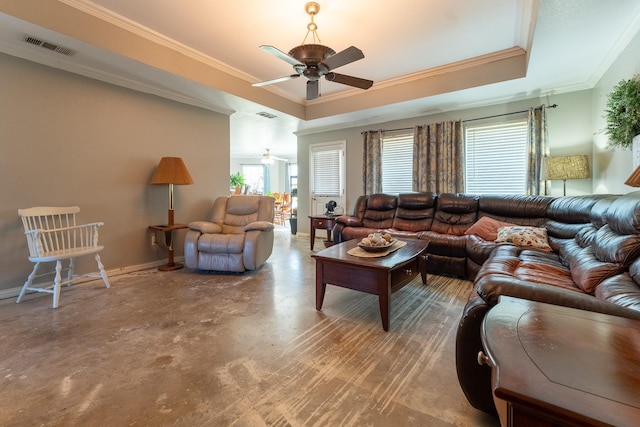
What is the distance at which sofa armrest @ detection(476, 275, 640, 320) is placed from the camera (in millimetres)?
992

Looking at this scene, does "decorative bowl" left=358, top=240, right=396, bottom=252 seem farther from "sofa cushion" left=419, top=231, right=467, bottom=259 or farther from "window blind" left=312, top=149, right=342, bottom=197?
"window blind" left=312, top=149, right=342, bottom=197

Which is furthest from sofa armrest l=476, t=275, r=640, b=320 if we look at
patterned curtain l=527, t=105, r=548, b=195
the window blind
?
the window blind

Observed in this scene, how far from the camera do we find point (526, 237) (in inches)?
123

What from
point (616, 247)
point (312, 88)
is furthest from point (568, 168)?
point (312, 88)

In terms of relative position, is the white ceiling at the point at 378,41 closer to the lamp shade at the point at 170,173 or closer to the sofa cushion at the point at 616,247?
the lamp shade at the point at 170,173

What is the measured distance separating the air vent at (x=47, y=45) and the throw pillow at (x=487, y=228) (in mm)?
4829

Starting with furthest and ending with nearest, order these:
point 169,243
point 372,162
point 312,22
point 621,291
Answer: point 372,162 < point 169,243 < point 312,22 < point 621,291

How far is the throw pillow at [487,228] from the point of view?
11.4ft

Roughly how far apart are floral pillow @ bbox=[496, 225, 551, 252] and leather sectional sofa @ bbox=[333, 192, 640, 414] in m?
0.01

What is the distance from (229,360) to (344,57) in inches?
97.1

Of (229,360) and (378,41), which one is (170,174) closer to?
(229,360)

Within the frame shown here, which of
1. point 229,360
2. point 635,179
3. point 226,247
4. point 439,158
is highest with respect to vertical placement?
point 439,158

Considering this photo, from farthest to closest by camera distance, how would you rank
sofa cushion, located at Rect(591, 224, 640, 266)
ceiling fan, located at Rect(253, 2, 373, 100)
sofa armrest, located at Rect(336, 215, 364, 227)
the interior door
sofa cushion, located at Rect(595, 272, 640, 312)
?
the interior door
sofa armrest, located at Rect(336, 215, 364, 227)
ceiling fan, located at Rect(253, 2, 373, 100)
sofa cushion, located at Rect(591, 224, 640, 266)
sofa cushion, located at Rect(595, 272, 640, 312)

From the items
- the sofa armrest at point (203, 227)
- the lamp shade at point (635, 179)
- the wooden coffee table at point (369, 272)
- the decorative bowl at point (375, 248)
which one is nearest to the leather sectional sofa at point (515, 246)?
the lamp shade at point (635, 179)
